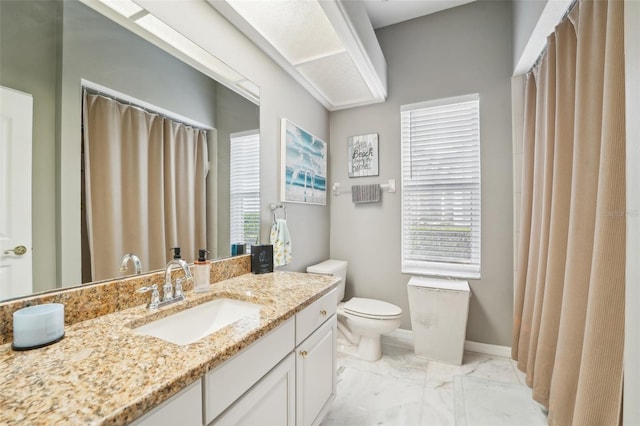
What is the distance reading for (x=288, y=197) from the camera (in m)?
2.08

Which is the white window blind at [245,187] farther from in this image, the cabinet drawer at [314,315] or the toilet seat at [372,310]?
the toilet seat at [372,310]

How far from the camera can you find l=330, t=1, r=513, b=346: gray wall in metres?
2.28

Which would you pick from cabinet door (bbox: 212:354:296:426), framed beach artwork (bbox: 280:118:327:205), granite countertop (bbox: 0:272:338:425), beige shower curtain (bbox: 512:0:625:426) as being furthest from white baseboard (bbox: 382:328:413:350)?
granite countertop (bbox: 0:272:338:425)

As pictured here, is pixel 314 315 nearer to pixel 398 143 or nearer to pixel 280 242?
pixel 280 242

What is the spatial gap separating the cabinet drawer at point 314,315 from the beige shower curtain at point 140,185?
64 cm

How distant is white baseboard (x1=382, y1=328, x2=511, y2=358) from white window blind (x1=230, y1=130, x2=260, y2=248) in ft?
5.57

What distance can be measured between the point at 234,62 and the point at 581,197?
1937 millimetres

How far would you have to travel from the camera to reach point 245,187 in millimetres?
1720

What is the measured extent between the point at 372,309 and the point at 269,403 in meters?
1.40

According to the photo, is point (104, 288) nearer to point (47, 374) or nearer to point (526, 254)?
point (47, 374)

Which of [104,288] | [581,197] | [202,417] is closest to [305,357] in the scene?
[202,417]

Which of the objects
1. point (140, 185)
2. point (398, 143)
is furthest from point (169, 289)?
point (398, 143)

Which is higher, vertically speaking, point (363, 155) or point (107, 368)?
point (363, 155)

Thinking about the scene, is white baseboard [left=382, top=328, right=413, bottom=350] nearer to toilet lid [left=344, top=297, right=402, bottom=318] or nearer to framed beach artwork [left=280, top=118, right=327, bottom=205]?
toilet lid [left=344, top=297, right=402, bottom=318]
